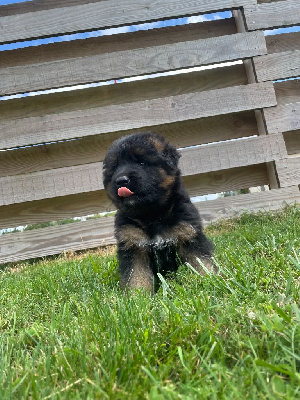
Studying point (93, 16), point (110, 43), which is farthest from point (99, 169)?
point (93, 16)

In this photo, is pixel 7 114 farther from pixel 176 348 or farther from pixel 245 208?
pixel 176 348

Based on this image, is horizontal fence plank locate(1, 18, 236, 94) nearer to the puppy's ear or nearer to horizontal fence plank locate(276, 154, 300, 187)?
horizontal fence plank locate(276, 154, 300, 187)

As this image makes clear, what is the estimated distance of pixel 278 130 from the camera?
493cm

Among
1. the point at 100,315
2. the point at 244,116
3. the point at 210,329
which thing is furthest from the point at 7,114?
the point at 210,329

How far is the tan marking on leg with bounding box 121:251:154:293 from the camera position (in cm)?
245

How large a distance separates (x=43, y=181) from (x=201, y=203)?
214 cm

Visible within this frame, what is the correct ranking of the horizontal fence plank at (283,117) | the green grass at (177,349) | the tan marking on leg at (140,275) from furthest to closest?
1. the horizontal fence plank at (283,117)
2. the tan marking on leg at (140,275)
3. the green grass at (177,349)

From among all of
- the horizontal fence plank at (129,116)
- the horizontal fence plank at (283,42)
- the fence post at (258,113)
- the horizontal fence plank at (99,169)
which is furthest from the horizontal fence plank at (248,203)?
the horizontal fence plank at (283,42)

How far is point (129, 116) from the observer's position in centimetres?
493

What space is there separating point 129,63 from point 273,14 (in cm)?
216

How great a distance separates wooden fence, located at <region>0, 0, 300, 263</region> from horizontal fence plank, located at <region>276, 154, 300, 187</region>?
0.01 meters

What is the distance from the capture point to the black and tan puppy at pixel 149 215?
2.59 metres

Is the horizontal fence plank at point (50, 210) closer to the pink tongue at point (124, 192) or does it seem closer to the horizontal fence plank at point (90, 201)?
the horizontal fence plank at point (90, 201)

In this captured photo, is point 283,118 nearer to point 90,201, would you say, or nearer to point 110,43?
point 110,43
